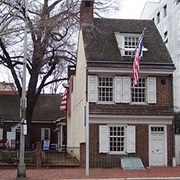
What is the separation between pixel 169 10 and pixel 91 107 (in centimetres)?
3655

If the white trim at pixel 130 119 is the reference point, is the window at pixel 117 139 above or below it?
below

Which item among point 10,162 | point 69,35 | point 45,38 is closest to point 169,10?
point 69,35

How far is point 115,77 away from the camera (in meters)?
27.6

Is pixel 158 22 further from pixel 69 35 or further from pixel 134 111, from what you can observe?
pixel 134 111

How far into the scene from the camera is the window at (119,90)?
27297 mm

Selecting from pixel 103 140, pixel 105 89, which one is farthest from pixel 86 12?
pixel 103 140

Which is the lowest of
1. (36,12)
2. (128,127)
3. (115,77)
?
(128,127)

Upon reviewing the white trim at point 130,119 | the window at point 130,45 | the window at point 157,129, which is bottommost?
the window at point 157,129

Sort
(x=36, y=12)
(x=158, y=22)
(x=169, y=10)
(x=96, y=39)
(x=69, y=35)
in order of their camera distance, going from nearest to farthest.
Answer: (x=96, y=39), (x=36, y=12), (x=69, y=35), (x=169, y=10), (x=158, y=22)

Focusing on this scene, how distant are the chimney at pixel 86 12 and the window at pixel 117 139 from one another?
8372 millimetres

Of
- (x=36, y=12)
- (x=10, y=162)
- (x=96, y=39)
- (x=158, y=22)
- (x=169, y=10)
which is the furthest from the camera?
(x=158, y=22)

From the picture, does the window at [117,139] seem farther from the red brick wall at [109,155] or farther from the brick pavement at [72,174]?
the brick pavement at [72,174]

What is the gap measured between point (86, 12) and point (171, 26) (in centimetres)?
2913

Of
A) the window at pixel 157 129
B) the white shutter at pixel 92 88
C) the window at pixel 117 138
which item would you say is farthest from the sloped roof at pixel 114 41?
the window at pixel 117 138
